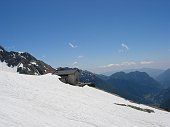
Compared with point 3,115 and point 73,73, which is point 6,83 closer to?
point 3,115

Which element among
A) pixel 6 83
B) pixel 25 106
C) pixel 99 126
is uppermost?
pixel 6 83

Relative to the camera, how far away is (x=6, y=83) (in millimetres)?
38312

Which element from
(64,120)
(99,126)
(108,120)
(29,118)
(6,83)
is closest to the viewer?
(29,118)

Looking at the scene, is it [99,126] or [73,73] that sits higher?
[73,73]

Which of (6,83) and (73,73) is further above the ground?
(73,73)

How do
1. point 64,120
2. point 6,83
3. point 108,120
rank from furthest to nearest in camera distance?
point 6,83 → point 108,120 → point 64,120

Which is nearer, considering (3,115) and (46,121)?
(3,115)

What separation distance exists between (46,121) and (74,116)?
21.6ft

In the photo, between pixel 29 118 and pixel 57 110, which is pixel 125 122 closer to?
pixel 57 110

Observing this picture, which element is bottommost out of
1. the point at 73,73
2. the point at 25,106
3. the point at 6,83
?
the point at 25,106

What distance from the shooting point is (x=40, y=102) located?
108 ft

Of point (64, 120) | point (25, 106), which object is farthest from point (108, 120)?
point (25, 106)

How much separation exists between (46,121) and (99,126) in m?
7.03

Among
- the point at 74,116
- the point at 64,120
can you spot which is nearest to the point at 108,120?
the point at 74,116
